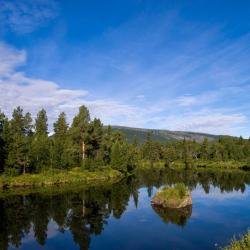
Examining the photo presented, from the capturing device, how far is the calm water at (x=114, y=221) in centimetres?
3894

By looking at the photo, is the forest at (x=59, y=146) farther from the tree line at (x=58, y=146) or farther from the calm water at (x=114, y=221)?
the calm water at (x=114, y=221)

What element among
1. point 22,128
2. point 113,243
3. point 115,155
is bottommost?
point 113,243

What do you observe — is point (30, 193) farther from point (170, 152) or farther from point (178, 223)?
point (170, 152)

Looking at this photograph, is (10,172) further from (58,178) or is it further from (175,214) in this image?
(175,214)

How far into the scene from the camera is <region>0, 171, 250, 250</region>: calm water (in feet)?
128

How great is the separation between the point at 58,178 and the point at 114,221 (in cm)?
4699

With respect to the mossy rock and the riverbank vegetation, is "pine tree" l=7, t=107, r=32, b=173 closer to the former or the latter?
the riverbank vegetation

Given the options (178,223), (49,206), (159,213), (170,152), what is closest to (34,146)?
(49,206)

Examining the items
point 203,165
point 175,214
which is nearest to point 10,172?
point 175,214

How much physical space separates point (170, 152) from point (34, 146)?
111 m

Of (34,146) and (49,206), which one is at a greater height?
(34,146)

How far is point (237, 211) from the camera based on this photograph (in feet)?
188

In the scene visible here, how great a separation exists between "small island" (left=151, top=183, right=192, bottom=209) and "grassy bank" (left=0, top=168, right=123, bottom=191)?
3941cm

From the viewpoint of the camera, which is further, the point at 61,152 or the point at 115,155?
the point at 115,155
